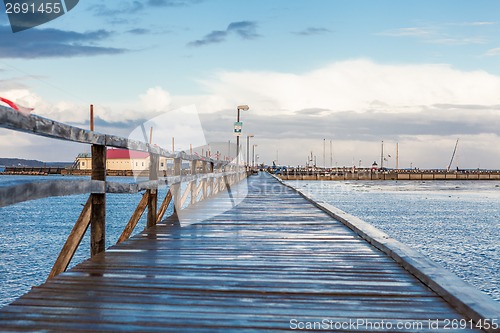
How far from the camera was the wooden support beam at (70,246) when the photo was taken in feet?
17.6

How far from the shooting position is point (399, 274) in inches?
207

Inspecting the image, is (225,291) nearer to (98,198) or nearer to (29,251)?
(98,198)

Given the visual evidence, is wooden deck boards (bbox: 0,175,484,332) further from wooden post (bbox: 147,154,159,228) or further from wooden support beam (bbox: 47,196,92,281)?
wooden post (bbox: 147,154,159,228)

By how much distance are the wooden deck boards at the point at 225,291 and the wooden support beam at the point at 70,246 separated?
123 millimetres

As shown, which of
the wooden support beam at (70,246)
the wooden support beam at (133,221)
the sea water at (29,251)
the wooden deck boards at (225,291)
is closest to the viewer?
the wooden deck boards at (225,291)

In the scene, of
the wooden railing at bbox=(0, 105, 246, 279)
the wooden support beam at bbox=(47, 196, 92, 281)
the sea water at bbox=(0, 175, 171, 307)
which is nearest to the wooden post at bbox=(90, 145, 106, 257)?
the wooden railing at bbox=(0, 105, 246, 279)

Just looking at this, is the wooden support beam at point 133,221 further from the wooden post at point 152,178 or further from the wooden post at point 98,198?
the wooden post at point 98,198

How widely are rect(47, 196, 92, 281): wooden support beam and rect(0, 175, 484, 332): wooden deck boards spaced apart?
123 millimetres

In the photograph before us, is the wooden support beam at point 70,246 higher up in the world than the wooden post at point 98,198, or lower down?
lower down

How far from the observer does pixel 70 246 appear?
5453mm

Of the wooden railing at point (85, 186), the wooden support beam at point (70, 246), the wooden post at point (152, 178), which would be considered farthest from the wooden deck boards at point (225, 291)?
the wooden post at point (152, 178)

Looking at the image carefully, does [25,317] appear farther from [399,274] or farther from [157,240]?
[157,240]

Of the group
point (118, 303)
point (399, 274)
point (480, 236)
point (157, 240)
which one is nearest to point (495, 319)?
point (399, 274)

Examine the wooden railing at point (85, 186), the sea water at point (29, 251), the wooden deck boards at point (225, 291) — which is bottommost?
the sea water at point (29, 251)
